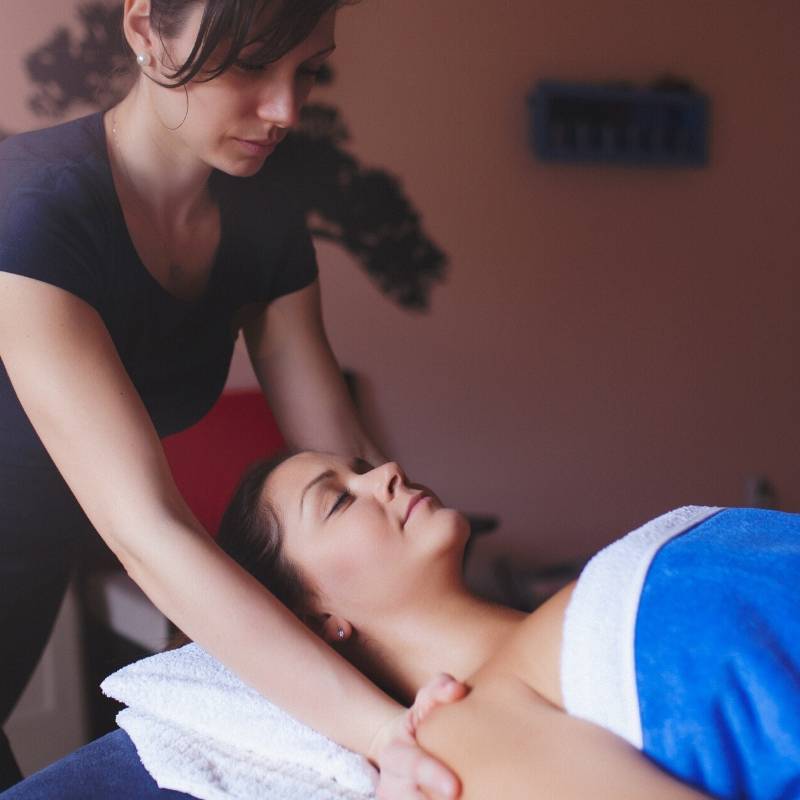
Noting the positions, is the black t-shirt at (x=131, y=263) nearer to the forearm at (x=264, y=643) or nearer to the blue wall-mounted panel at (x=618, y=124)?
the forearm at (x=264, y=643)

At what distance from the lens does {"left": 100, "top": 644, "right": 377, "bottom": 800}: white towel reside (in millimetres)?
1024

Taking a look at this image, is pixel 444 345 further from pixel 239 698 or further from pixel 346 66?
pixel 239 698

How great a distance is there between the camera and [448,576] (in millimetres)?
1213

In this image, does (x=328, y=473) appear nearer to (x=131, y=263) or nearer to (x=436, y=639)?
(x=436, y=639)

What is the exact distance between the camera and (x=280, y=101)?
125 cm

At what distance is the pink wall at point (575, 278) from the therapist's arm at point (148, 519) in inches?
42.8

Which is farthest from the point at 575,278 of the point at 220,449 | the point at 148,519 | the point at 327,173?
the point at 148,519

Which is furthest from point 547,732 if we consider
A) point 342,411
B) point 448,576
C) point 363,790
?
point 342,411

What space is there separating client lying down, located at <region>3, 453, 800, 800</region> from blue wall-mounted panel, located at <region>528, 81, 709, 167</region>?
1.63 metres

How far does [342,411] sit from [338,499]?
0.31 metres

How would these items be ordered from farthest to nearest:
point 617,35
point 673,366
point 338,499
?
1. point 673,366
2. point 617,35
3. point 338,499

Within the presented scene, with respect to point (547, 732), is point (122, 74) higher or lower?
higher

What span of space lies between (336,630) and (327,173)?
1.13m

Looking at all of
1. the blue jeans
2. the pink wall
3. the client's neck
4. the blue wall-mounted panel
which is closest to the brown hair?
the client's neck
